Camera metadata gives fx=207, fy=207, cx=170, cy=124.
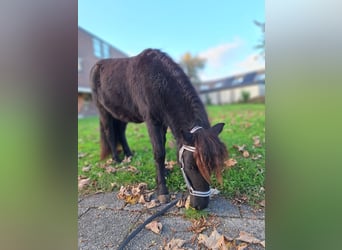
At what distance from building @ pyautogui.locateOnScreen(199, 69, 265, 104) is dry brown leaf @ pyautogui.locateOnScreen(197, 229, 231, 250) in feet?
3.80

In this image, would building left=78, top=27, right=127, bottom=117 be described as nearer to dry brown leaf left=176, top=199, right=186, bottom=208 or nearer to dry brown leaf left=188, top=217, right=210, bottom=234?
dry brown leaf left=176, top=199, right=186, bottom=208

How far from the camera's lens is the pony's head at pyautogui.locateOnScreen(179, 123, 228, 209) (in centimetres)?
126

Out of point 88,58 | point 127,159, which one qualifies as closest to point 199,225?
point 127,159

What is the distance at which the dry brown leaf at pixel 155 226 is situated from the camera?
1250 mm

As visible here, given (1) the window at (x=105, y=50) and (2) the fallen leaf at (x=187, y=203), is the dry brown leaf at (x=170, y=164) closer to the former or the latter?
(2) the fallen leaf at (x=187, y=203)

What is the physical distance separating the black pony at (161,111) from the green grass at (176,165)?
0.45 ft

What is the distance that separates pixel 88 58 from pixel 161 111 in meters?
0.85

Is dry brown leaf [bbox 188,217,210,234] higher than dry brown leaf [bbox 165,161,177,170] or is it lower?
lower

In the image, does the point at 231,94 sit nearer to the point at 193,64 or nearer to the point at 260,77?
the point at 260,77

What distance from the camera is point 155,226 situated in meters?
1.28

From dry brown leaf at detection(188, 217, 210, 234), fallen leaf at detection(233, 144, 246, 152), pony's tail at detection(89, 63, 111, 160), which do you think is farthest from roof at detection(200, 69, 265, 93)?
dry brown leaf at detection(188, 217, 210, 234)
